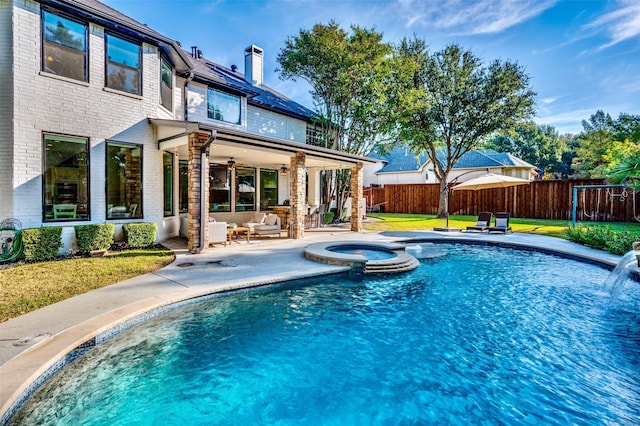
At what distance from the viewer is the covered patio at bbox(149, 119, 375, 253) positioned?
352 inches

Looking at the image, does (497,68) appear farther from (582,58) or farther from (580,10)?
(580,10)

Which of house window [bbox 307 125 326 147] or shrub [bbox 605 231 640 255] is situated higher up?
house window [bbox 307 125 326 147]

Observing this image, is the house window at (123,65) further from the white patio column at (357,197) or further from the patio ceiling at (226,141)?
the white patio column at (357,197)

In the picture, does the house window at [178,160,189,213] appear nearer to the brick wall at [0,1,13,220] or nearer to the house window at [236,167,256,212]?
the house window at [236,167,256,212]

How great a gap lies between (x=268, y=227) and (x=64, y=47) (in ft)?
25.2

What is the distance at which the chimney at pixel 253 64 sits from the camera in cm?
1780

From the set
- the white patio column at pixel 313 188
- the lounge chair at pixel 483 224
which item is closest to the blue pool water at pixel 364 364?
the lounge chair at pixel 483 224

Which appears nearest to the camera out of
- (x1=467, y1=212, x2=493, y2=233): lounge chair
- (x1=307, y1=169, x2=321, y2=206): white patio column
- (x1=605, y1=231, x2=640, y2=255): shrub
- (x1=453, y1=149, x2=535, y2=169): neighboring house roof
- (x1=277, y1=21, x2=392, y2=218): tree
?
(x1=605, y1=231, x2=640, y2=255): shrub

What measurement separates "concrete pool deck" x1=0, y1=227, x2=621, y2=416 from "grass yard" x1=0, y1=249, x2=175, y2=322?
32 centimetres

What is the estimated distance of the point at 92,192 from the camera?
8664mm

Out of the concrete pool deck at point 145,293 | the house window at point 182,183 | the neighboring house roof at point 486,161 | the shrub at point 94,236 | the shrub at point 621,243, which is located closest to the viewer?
the concrete pool deck at point 145,293

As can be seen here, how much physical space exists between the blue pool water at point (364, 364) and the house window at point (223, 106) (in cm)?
1007

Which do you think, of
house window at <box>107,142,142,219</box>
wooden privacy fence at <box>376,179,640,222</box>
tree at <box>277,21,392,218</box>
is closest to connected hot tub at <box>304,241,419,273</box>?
house window at <box>107,142,142,219</box>

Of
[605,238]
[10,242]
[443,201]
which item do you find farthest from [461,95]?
[10,242]
